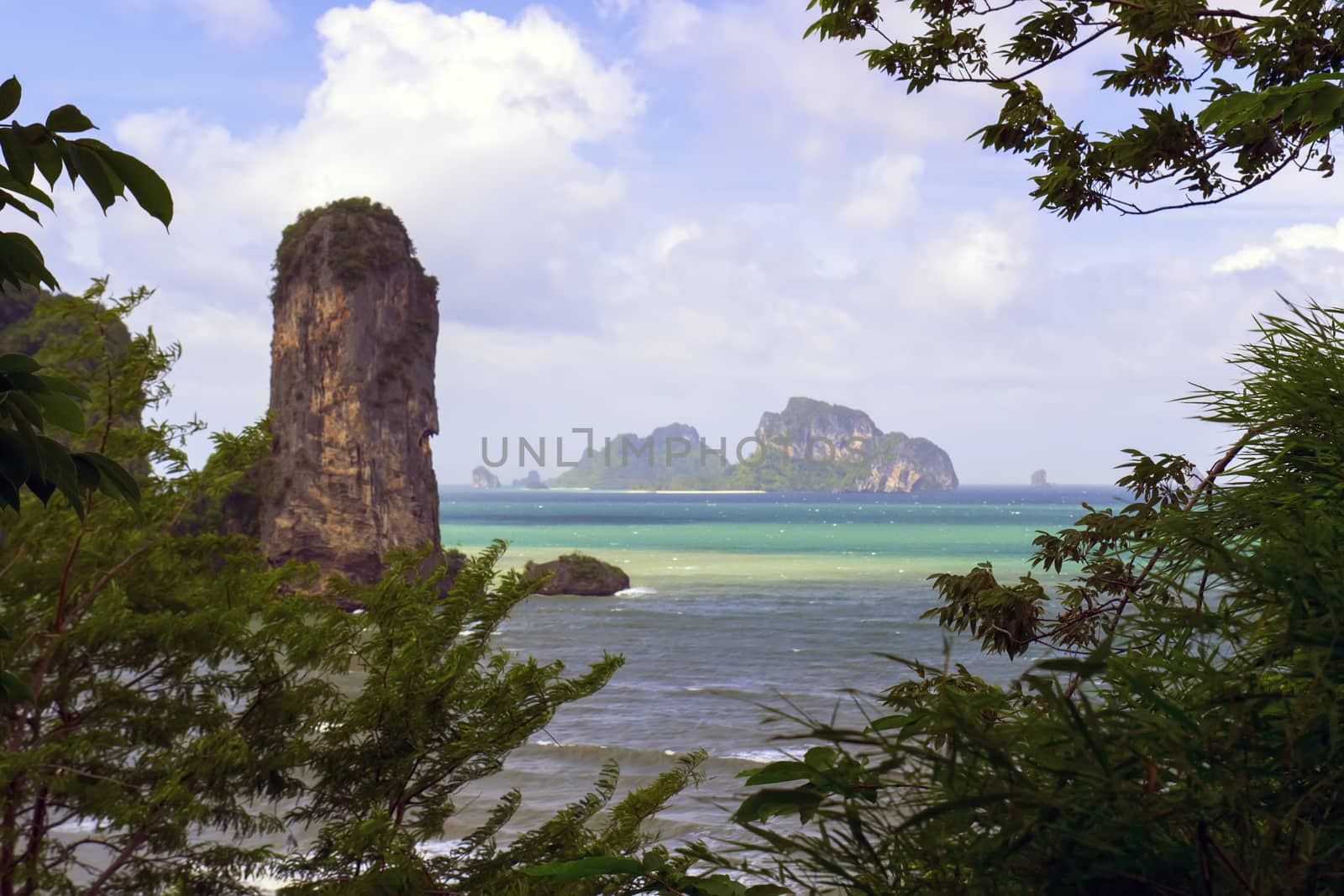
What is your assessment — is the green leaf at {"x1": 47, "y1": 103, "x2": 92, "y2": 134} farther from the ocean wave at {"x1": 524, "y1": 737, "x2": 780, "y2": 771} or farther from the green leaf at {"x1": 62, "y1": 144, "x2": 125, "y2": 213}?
the ocean wave at {"x1": 524, "y1": 737, "x2": 780, "y2": 771}

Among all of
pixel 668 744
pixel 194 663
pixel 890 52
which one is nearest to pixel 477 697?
pixel 194 663

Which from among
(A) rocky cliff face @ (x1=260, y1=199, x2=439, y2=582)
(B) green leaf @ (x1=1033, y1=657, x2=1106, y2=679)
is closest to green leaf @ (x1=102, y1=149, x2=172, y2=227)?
(B) green leaf @ (x1=1033, y1=657, x2=1106, y2=679)

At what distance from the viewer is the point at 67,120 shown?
5.91ft

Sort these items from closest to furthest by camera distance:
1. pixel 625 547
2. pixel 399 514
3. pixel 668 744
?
pixel 668 744 < pixel 399 514 < pixel 625 547

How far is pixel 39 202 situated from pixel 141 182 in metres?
0.23

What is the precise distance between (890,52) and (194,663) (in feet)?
23.4

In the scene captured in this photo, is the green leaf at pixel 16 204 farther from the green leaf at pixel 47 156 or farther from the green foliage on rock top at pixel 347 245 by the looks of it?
the green foliage on rock top at pixel 347 245

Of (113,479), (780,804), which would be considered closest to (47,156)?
(113,479)

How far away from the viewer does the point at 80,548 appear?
851 centimetres

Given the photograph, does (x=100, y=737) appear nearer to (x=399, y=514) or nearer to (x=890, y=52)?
(x=890, y=52)

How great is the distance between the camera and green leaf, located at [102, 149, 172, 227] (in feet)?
5.92

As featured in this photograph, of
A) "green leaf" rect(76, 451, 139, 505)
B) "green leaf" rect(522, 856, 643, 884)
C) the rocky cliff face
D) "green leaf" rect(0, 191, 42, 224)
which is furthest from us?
the rocky cliff face

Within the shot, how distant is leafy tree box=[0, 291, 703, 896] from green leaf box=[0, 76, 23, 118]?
510cm

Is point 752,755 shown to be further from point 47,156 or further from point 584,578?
point 584,578
